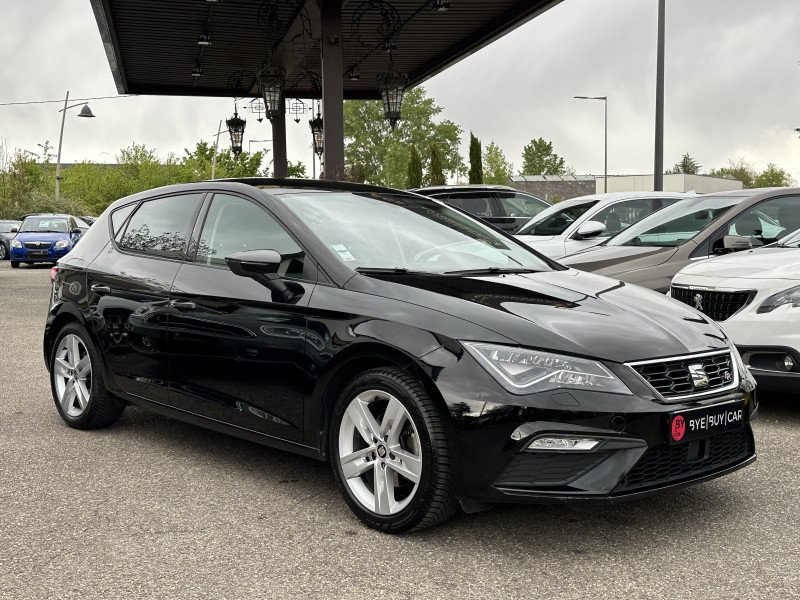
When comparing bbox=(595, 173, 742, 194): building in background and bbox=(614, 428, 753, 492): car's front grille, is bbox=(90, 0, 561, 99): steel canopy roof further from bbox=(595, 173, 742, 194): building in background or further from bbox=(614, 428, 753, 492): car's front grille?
bbox=(595, 173, 742, 194): building in background

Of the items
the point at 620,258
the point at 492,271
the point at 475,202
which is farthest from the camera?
the point at 475,202

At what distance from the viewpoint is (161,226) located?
18.0 ft

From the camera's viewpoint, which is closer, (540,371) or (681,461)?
(540,371)

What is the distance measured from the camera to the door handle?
4854 mm

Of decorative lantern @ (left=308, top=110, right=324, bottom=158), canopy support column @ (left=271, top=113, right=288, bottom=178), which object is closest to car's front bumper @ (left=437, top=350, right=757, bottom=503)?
decorative lantern @ (left=308, top=110, right=324, bottom=158)

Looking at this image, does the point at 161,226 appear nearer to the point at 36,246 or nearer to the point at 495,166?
the point at 36,246

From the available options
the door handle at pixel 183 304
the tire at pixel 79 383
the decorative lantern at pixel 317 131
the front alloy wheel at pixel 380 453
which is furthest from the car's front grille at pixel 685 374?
the decorative lantern at pixel 317 131

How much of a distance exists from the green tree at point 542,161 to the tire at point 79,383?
4579 inches

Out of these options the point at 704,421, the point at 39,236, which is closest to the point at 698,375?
the point at 704,421

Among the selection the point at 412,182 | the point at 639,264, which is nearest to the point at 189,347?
the point at 639,264

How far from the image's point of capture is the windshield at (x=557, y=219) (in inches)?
465

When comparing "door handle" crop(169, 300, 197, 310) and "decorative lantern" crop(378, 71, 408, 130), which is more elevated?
"decorative lantern" crop(378, 71, 408, 130)

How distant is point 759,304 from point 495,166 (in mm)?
90259

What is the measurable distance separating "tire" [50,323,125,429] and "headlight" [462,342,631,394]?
3024 mm
